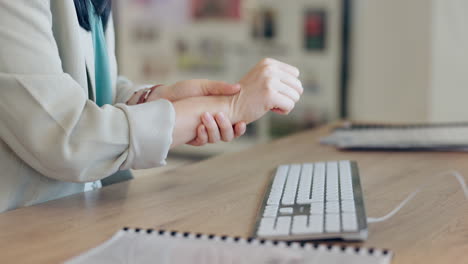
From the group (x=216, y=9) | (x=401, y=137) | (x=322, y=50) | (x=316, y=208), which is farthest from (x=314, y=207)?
(x=216, y=9)

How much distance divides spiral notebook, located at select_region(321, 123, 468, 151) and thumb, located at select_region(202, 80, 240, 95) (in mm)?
461

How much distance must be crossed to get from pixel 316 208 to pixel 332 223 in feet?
0.22

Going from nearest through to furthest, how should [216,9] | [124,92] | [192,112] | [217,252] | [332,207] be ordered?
[217,252]
[332,207]
[192,112]
[124,92]
[216,9]

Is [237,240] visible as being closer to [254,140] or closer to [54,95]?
[54,95]

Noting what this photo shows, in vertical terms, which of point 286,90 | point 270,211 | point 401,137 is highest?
point 286,90

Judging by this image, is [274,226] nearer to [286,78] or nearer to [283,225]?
[283,225]

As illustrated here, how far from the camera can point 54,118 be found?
77 centimetres

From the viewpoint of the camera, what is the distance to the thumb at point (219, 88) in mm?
916

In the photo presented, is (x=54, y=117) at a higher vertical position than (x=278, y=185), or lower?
higher

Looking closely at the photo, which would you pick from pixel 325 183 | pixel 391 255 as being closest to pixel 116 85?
pixel 325 183

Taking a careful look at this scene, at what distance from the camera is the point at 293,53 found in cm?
257

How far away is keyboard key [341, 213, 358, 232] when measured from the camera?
64 cm

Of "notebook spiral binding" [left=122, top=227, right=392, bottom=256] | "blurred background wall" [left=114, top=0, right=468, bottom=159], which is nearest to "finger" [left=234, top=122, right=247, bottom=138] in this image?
"notebook spiral binding" [left=122, top=227, right=392, bottom=256]

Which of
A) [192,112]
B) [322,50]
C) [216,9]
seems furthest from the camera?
[216,9]
